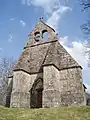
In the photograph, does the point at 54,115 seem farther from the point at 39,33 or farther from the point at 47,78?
the point at 39,33

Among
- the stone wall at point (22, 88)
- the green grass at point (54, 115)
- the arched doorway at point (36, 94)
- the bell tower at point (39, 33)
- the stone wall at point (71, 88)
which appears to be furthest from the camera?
the bell tower at point (39, 33)

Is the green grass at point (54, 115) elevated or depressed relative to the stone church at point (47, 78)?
depressed

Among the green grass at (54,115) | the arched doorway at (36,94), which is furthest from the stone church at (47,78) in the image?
the green grass at (54,115)

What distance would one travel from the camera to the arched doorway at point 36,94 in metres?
22.6

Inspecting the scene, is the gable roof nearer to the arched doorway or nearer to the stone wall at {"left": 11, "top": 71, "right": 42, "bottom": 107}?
the stone wall at {"left": 11, "top": 71, "right": 42, "bottom": 107}

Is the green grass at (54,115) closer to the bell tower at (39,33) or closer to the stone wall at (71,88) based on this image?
the stone wall at (71,88)

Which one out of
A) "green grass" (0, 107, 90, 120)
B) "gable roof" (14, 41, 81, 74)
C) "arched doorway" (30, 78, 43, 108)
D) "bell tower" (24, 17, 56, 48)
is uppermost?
"bell tower" (24, 17, 56, 48)

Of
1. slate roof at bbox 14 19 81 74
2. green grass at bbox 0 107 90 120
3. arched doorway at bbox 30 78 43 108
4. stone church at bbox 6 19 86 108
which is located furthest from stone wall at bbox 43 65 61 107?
green grass at bbox 0 107 90 120

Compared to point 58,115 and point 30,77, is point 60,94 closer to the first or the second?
point 30,77

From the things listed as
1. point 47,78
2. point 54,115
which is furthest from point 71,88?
point 54,115

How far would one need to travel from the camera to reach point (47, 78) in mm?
21172

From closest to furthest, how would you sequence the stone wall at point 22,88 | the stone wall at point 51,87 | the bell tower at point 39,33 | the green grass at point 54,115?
1. the green grass at point 54,115
2. the stone wall at point 51,87
3. the stone wall at point 22,88
4. the bell tower at point 39,33

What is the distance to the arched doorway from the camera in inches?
892

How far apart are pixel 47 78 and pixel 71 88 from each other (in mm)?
2783
